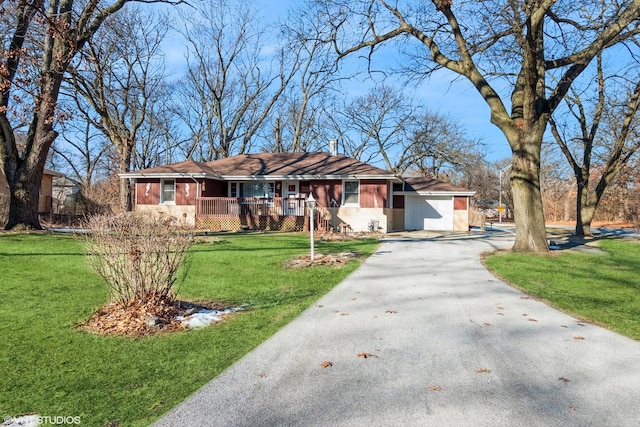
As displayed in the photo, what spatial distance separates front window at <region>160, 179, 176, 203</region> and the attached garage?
13.5 meters

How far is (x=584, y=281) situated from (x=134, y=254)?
9038mm

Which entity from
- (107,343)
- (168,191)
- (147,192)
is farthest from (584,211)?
(107,343)

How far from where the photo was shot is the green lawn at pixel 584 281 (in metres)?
6.71

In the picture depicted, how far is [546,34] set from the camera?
1486cm

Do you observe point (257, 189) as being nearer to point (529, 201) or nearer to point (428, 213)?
point (428, 213)

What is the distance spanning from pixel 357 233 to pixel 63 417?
784 inches

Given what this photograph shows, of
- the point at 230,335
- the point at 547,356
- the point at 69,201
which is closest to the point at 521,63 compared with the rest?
the point at 547,356

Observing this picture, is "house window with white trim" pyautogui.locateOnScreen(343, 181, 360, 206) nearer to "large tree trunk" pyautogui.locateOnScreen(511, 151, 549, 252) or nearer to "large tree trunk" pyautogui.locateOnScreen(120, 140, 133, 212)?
"large tree trunk" pyautogui.locateOnScreen(511, 151, 549, 252)

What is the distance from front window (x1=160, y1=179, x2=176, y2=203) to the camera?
2556cm

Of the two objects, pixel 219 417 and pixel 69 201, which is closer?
pixel 219 417

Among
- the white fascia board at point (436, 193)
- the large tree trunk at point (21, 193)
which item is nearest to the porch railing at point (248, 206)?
the white fascia board at point (436, 193)

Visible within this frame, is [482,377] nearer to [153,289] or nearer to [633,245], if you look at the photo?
[153,289]

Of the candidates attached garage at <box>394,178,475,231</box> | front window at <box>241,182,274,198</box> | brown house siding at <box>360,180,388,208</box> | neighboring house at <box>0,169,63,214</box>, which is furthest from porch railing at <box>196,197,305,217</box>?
neighboring house at <box>0,169,63,214</box>

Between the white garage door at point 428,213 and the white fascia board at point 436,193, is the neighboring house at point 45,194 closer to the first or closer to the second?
the white fascia board at point 436,193
